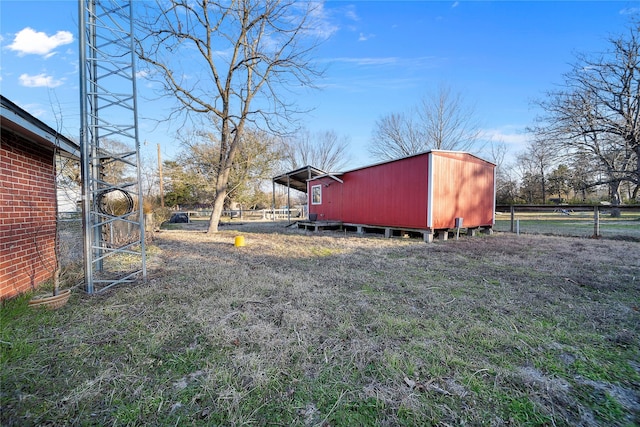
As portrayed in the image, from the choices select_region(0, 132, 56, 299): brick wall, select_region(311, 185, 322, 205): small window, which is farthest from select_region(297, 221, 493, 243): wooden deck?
select_region(0, 132, 56, 299): brick wall

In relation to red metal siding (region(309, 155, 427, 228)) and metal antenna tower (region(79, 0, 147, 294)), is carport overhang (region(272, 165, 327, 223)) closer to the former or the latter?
red metal siding (region(309, 155, 427, 228))

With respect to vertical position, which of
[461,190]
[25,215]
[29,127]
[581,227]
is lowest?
[581,227]

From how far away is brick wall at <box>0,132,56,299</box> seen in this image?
3.05m

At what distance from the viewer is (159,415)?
151 centimetres

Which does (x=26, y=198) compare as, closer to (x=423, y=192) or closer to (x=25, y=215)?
(x=25, y=215)

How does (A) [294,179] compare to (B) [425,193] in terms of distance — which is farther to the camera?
(A) [294,179]

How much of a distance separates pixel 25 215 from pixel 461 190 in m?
10.1

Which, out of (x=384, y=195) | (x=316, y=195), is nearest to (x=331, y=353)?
(x=384, y=195)

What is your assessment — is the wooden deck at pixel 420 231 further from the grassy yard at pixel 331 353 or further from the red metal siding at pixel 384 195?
the grassy yard at pixel 331 353

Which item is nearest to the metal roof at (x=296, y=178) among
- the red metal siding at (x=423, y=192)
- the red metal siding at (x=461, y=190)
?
the red metal siding at (x=423, y=192)

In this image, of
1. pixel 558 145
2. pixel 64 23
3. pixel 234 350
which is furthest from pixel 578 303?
pixel 558 145

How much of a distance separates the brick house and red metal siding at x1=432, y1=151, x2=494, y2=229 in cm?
837

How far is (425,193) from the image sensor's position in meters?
8.02

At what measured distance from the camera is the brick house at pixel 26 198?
3.00m
